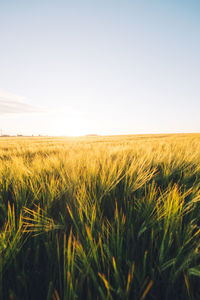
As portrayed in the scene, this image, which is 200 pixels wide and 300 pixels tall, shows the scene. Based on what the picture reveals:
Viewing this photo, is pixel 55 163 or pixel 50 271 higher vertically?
pixel 55 163

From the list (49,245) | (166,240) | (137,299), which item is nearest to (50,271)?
(49,245)

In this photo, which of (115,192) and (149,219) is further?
(115,192)

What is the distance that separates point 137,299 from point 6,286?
32cm

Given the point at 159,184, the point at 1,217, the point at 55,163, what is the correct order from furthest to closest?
the point at 55,163 < the point at 159,184 < the point at 1,217

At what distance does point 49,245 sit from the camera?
44cm

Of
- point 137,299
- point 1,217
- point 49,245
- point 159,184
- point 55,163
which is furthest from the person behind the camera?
point 55,163

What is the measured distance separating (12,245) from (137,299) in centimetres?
34

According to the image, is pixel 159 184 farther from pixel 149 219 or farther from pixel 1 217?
pixel 1 217

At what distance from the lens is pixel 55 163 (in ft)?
3.87

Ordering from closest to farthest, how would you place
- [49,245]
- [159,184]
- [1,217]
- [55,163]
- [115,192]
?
[49,245] < [1,217] < [115,192] < [159,184] < [55,163]

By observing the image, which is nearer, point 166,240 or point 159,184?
point 166,240

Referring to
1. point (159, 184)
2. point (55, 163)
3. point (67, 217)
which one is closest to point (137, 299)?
point (67, 217)

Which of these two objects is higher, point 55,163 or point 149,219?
point 55,163

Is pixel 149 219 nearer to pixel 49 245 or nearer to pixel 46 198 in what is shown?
pixel 49 245
